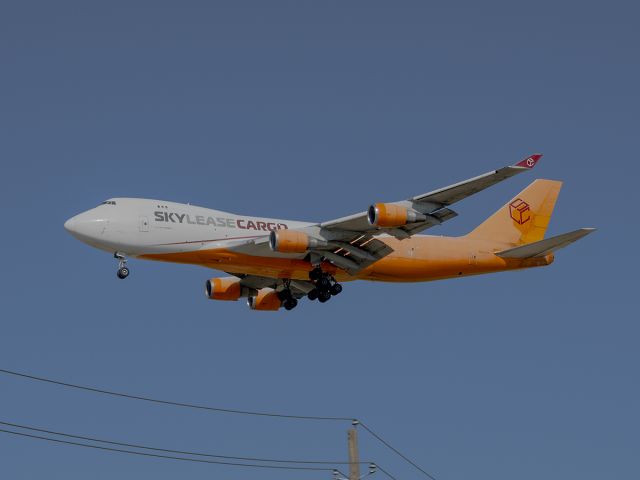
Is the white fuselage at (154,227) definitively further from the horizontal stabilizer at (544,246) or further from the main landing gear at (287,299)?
the horizontal stabilizer at (544,246)

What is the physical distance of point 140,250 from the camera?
57438mm

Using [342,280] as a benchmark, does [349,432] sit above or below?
below

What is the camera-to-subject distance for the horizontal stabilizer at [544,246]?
58.9 metres

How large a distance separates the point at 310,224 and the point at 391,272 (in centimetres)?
518

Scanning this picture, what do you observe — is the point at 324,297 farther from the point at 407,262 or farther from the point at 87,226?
the point at 87,226

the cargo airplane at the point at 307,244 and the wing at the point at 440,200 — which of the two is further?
the cargo airplane at the point at 307,244

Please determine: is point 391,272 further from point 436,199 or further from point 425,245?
point 436,199

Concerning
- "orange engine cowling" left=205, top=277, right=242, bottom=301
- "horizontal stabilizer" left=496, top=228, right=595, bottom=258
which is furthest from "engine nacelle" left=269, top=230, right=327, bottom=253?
"horizontal stabilizer" left=496, top=228, right=595, bottom=258

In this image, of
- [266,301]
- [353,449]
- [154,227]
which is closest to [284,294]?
[266,301]

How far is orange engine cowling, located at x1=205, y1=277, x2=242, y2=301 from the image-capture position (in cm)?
6456

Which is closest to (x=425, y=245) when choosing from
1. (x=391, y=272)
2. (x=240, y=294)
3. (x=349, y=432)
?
(x=391, y=272)

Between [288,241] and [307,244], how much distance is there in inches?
47.1

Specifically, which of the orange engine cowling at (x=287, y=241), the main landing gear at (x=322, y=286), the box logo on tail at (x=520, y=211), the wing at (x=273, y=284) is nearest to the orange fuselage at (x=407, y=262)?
the main landing gear at (x=322, y=286)

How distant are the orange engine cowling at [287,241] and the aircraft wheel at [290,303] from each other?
23.2 ft
